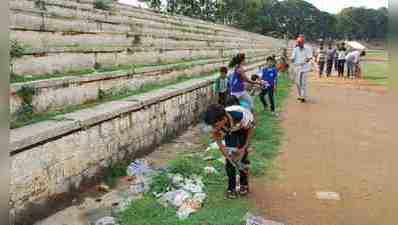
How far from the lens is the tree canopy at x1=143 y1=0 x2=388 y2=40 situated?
3844cm

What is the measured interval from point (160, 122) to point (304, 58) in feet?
20.1

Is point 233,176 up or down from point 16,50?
down

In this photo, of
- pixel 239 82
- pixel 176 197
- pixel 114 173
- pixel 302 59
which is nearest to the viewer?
pixel 176 197

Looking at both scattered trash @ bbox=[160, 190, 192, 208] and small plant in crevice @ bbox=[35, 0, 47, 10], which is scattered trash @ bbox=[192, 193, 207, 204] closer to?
scattered trash @ bbox=[160, 190, 192, 208]

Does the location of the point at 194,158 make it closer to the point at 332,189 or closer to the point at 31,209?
the point at 332,189

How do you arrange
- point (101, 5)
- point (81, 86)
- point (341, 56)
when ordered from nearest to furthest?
point (81, 86) → point (101, 5) → point (341, 56)

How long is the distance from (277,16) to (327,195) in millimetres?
70552

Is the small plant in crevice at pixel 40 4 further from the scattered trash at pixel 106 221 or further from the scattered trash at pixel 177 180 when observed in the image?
the scattered trash at pixel 106 221

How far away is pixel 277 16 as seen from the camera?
72.1 metres

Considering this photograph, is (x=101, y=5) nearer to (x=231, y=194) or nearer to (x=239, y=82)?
(x=239, y=82)

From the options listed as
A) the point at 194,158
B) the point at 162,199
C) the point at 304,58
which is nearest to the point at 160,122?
the point at 194,158

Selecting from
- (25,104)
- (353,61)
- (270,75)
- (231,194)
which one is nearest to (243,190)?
(231,194)

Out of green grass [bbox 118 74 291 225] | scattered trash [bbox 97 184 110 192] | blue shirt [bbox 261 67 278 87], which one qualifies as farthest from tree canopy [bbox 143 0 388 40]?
scattered trash [bbox 97 184 110 192]

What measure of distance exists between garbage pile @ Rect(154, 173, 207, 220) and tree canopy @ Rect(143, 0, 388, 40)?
4.85 m
